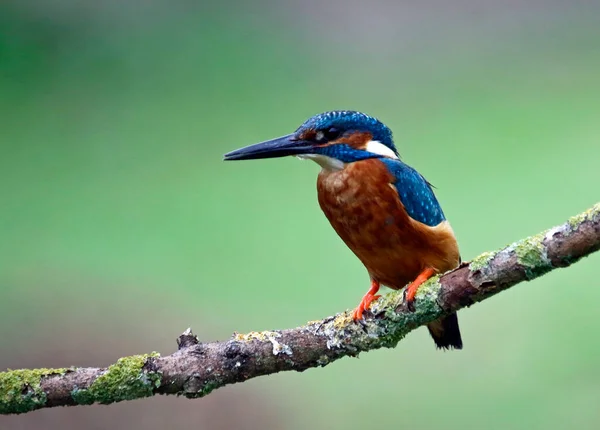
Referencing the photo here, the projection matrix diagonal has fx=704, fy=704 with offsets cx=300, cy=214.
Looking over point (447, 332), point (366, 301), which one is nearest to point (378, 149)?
point (366, 301)

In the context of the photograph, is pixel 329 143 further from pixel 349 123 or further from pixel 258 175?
pixel 258 175

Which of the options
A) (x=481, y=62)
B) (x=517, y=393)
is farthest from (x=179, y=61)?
(x=517, y=393)

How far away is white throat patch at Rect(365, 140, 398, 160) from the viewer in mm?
1749

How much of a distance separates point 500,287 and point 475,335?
4.13 ft

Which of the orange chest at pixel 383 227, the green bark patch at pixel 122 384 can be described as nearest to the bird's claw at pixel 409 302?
the orange chest at pixel 383 227

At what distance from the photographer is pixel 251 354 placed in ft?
4.82

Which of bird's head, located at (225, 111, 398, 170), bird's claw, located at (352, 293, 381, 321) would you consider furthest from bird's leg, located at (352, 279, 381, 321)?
bird's head, located at (225, 111, 398, 170)

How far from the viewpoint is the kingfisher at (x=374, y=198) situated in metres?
1.64

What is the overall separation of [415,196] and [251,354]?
53 centimetres

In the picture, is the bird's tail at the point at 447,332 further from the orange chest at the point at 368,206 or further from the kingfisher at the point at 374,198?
the orange chest at the point at 368,206

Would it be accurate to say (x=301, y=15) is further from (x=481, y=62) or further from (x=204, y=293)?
(x=204, y=293)

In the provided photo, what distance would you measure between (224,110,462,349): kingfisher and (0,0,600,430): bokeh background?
0.84 m

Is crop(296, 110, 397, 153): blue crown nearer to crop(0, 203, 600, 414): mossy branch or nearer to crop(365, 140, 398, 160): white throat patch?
crop(365, 140, 398, 160): white throat patch

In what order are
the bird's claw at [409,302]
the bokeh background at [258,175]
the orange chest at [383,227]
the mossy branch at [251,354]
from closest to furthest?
1. the mossy branch at [251,354]
2. the bird's claw at [409,302]
3. the orange chest at [383,227]
4. the bokeh background at [258,175]
